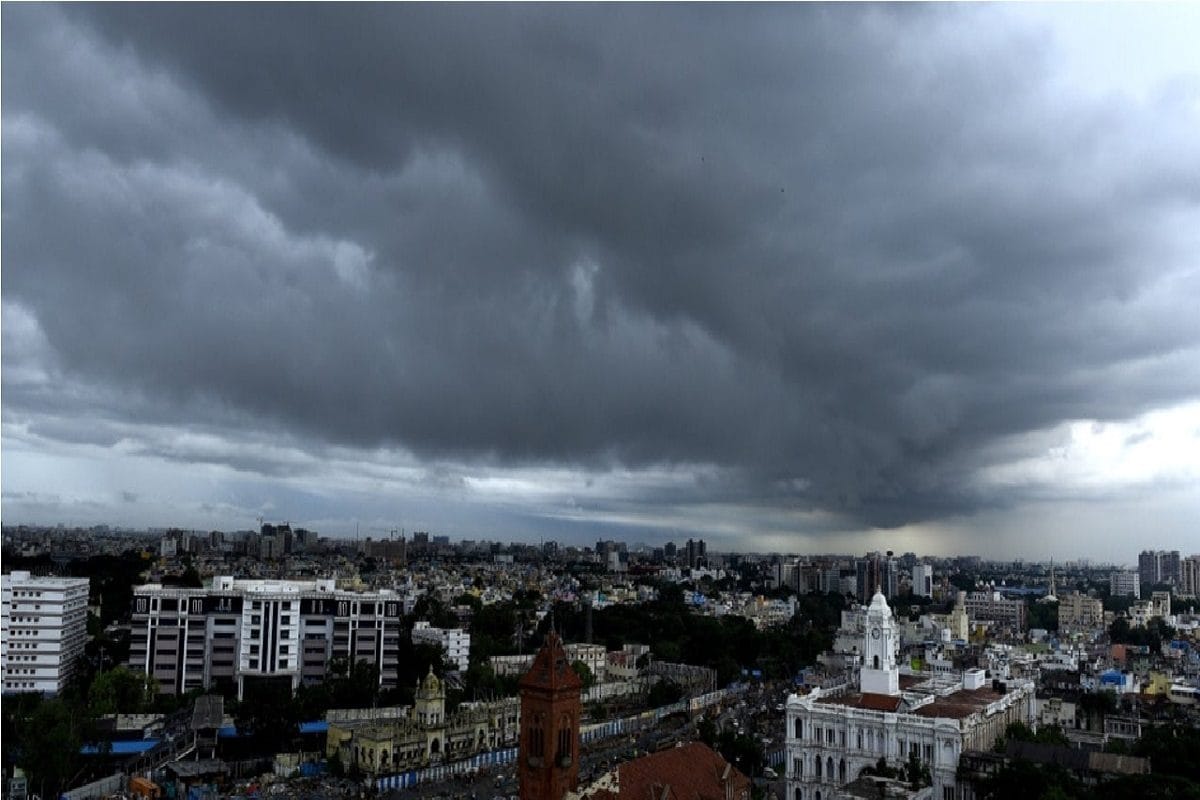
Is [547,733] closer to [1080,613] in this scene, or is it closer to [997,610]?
[1080,613]

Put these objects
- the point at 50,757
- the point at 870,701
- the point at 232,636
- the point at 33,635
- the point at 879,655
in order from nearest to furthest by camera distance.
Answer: the point at 50,757, the point at 870,701, the point at 879,655, the point at 33,635, the point at 232,636

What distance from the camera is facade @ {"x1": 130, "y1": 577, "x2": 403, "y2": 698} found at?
73.0 meters

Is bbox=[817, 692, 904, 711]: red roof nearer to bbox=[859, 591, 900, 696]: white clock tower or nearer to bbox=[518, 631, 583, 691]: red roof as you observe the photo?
bbox=[859, 591, 900, 696]: white clock tower

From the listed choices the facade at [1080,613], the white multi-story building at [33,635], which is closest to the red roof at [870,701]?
the white multi-story building at [33,635]

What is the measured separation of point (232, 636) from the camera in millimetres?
74375

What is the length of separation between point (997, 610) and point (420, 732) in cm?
14400

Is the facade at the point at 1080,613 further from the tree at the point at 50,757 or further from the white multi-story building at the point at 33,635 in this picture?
the tree at the point at 50,757

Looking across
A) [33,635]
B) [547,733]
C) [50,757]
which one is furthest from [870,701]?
[33,635]

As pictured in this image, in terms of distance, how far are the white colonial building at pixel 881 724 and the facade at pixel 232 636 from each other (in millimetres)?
38463

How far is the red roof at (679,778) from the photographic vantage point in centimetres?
3472

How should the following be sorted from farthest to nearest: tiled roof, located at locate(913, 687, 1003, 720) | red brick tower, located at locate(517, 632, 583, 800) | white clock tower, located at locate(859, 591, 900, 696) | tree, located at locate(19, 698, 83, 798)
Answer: white clock tower, located at locate(859, 591, 900, 696) → tiled roof, located at locate(913, 687, 1003, 720) → tree, located at locate(19, 698, 83, 798) → red brick tower, located at locate(517, 632, 583, 800)

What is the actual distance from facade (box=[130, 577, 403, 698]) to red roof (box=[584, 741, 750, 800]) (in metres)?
44.7

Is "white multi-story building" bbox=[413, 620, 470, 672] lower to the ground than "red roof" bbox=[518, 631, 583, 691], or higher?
lower

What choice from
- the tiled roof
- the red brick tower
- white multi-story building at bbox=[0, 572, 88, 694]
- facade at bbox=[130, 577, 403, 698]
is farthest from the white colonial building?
white multi-story building at bbox=[0, 572, 88, 694]
